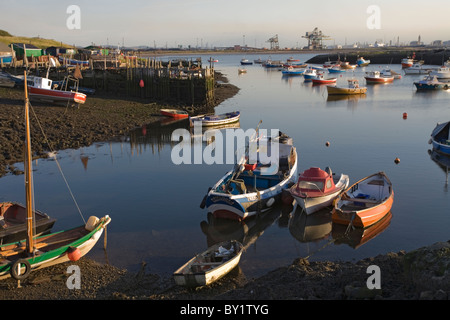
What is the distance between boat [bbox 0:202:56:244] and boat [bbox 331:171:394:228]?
10.3 metres

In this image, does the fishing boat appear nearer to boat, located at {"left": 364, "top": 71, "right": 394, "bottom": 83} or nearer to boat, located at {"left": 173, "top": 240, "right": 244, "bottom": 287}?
boat, located at {"left": 173, "top": 240, "right": 244, "bottom": 287}

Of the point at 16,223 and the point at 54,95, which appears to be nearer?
the point at 16,223

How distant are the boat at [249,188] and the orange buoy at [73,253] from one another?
569 cm

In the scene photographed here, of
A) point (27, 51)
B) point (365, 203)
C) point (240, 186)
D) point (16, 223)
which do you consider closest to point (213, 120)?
point (240, 186)

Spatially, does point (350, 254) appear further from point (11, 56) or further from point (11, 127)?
point (11, 56)

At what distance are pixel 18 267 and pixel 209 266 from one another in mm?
5269

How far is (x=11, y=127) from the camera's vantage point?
29.6 meters

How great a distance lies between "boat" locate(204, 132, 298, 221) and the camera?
17984mm

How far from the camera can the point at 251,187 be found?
66.8 feet

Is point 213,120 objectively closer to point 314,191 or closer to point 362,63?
point 314,191

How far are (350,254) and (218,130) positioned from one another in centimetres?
2339

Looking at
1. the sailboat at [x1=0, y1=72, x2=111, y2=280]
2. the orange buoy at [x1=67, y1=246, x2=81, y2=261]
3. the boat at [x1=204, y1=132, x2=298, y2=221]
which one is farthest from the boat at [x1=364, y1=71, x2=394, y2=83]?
the orange buoy at [x1=67, y1=246, x2=81, y2=261]

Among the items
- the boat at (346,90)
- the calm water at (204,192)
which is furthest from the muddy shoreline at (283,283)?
the boat at (346,90)

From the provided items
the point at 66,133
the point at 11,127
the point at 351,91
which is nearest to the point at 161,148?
the point at 66,133
